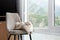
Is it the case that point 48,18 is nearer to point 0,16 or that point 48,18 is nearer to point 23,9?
point 23,9

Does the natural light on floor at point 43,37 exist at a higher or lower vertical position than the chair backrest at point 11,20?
lower

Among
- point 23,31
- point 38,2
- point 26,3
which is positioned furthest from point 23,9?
point 23,31

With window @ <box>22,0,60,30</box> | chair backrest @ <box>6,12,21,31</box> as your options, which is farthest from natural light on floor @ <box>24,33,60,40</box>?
chair backrest @ <box>6,12,21,31</box>

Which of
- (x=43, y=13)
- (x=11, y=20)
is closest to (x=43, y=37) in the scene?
(x=43, y=13)

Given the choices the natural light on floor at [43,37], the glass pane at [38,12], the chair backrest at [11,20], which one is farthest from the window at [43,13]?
the chair backrest at [11,20]

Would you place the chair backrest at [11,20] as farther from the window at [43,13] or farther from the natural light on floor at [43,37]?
the natural light on floor at [43,37]

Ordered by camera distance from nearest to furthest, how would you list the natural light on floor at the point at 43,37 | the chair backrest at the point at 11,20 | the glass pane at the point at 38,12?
the chair backrest at the point at 11,20 → the natural light on floor at the point at 43,37 → the glass pane at the point at 38,12

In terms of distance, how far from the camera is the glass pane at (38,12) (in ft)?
13.9

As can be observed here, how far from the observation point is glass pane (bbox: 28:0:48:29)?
424cm

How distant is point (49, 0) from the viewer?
13.7 ft

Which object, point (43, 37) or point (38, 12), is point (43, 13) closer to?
point (38, 12)

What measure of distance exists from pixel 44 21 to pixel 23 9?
0.75m

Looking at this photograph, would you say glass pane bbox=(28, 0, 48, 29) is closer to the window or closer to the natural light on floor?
the window

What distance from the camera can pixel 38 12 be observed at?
4.28 m
